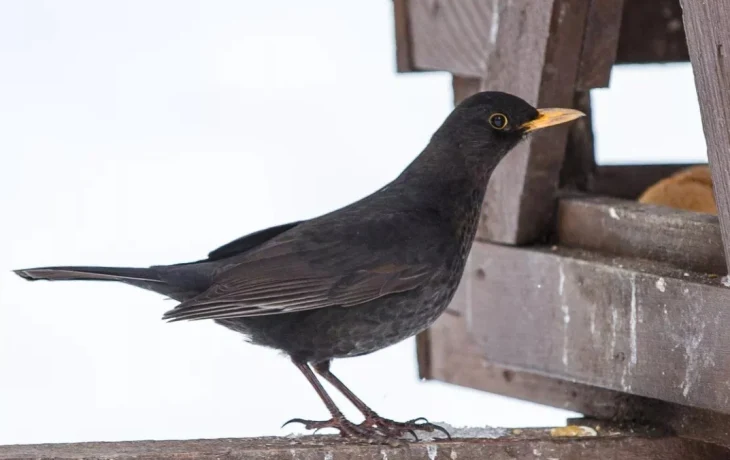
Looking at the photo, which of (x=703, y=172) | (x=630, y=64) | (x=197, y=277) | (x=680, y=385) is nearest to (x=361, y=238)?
(x=197, y=277)

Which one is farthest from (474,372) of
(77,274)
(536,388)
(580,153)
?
(77,274)

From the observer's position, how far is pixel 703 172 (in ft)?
14.7

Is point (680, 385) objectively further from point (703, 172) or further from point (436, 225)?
point (703, 172)

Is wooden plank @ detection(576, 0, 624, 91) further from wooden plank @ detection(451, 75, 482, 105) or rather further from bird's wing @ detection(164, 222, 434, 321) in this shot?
bird's wing @ detection(164, 222, 434, 321)

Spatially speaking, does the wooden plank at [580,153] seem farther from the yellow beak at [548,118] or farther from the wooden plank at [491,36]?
the yellow beak at [548,118]

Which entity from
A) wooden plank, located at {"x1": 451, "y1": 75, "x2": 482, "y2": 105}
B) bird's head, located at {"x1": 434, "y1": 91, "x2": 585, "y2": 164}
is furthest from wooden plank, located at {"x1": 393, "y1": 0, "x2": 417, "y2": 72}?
bird's head, located at {"x1": 434, "y1": 91, "x2": 585, "y2": 164}

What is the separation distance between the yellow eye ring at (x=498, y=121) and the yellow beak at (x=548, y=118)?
0.18 ft

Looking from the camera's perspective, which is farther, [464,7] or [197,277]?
[464,7]

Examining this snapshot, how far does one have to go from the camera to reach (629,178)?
17.2ft

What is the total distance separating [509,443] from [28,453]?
1.25 m

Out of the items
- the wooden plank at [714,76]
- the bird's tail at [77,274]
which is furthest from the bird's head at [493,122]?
the bird's tail at [77,274]

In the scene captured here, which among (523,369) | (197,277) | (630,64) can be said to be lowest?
(523,369)

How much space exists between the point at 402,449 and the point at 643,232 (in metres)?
1.03

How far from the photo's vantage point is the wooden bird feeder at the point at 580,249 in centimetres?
339
